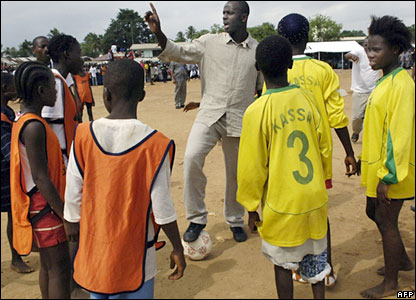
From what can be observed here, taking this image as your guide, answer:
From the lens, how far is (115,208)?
2.04m

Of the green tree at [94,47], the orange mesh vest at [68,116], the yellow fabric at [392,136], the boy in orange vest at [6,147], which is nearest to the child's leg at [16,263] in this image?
the boy in orange vest at [6,147]

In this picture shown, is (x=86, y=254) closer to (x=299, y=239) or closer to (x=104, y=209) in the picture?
(x=104, y=209)

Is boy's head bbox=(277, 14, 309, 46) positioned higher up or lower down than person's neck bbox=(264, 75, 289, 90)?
higher up

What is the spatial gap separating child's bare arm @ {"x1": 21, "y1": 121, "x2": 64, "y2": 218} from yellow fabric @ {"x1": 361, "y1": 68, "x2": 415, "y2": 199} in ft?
7.17

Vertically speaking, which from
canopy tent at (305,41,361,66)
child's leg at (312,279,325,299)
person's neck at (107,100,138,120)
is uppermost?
person's neck at (107,100,138,120)

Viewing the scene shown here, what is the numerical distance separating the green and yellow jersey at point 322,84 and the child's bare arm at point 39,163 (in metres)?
1.91

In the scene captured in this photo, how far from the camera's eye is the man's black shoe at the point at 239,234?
4.18 m

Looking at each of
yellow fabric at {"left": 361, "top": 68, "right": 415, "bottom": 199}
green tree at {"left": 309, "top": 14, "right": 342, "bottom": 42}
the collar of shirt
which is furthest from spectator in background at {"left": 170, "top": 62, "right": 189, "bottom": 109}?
green tree at {"left": 309, "top": 14, "right": 342, "bottom": 42}

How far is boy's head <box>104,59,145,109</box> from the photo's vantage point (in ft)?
6.88

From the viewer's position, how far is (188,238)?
383 cm

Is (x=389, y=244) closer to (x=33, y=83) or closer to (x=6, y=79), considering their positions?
(x=33, y=83)

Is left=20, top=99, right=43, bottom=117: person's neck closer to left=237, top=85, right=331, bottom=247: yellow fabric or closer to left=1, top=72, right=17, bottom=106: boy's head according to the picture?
left=1, top=72, right=17, bottom=106: boy's head

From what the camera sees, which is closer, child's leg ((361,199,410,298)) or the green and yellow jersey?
child's leg ((361,199,410,298))

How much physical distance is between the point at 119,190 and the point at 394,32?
7.50 feet
